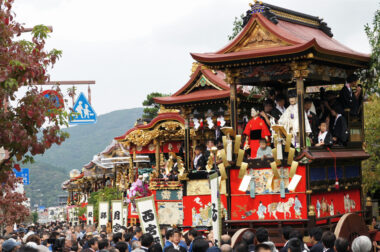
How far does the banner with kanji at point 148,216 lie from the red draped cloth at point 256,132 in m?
4.55

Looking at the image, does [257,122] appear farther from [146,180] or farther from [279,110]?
[146,180]

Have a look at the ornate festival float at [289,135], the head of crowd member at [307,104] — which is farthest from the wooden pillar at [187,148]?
the head of crowd member at [307,104]

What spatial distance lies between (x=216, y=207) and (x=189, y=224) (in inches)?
315

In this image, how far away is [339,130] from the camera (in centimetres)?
1794

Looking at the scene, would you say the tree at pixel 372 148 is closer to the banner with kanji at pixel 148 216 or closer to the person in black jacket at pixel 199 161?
the person in black jacket at pixel 199 161

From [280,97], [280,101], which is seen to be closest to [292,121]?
[280,101]

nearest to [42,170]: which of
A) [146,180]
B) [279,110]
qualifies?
[146,180]

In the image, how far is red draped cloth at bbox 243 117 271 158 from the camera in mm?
17438

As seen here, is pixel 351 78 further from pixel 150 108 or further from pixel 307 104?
pixel 150 108

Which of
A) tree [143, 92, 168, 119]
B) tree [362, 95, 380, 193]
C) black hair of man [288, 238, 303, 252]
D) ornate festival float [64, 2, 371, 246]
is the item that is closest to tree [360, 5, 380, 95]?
ornate festival float [64, 2, 371, 246]

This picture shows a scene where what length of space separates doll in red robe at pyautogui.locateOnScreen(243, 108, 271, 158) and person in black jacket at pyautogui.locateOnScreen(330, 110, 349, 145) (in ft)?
6.12

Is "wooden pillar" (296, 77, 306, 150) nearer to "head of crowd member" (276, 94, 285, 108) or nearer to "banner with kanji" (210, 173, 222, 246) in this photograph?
"head of crowd member" (276, 94, 285, 108)

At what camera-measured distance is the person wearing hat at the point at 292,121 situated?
54.4 ft

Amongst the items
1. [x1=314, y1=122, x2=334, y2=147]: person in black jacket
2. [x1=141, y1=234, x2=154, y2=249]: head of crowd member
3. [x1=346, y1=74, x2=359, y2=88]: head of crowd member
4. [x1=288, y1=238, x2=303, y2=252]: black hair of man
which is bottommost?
[x1=141, y1=234, x2=154, y2=249]: head of crowd member
